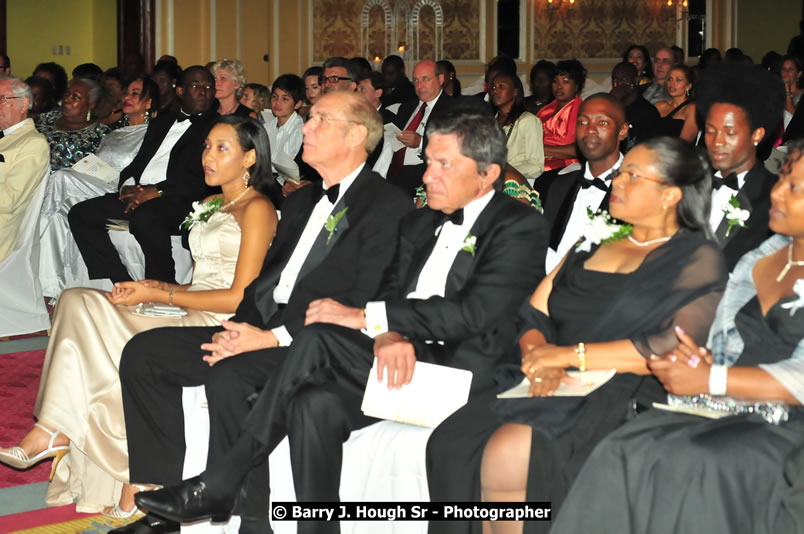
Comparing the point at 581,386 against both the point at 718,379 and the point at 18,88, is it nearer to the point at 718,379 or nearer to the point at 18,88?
the point at 718,379

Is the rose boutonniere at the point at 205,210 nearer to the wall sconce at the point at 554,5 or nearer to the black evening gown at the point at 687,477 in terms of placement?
the black evening gown at the point at 687,477

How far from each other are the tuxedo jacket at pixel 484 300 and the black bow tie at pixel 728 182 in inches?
32.9

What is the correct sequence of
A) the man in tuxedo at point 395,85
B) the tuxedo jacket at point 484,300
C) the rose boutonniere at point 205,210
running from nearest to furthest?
the tuxedo jacket at point 484,300 → the rose boutonniere at point 205,210 → the man in tuxedo at point 395,85

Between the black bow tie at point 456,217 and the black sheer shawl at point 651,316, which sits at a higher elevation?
the black bow tie at point 456,217

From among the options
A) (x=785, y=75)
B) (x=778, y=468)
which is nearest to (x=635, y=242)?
(x=778, y=468)

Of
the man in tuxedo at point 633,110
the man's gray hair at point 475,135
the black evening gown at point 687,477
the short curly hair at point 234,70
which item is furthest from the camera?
the short curly hair at point 234,70

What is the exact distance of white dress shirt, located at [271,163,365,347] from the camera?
3.63 m

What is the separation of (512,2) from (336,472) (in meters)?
13.1

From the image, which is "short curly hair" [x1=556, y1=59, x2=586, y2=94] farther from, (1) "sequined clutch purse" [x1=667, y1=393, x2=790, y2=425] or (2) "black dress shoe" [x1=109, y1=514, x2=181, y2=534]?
(1) "sequined clutch purse" [x1=667, y1=393, x2=790, y2=425]

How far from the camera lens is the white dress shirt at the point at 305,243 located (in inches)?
143

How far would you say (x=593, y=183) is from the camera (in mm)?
4262

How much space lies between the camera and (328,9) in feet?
47.8

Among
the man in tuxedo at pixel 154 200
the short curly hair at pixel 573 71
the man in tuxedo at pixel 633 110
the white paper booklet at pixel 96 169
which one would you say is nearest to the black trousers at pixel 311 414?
the man in tuxedo at pixel 633 110

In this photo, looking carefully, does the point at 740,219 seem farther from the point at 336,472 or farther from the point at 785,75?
the point at 785,75
